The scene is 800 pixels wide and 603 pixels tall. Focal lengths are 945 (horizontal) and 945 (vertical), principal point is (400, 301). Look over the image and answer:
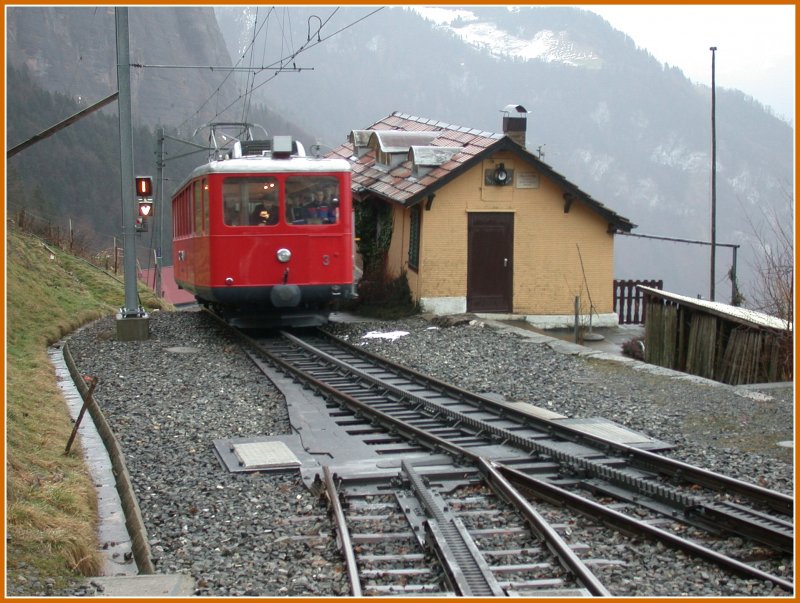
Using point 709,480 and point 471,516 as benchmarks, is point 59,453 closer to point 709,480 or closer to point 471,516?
point 471,516

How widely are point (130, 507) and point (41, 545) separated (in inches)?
45.0

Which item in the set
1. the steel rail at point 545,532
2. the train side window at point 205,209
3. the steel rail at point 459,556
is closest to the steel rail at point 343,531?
the steel rail at point 459,556

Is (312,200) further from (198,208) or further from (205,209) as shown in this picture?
(198,208)

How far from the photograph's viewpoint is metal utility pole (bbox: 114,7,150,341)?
14594 millimetres

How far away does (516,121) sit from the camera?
896 inches

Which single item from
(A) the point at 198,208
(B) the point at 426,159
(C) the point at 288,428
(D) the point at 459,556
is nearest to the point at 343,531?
(D) the point at 459,556

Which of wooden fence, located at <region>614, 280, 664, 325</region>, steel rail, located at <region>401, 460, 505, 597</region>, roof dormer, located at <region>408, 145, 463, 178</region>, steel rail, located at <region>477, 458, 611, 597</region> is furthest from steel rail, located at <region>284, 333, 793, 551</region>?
wooden fence, located at <region>614, 280, 664, 325</region>

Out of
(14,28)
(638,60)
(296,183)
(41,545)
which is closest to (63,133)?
(14,28)

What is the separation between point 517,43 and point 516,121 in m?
122

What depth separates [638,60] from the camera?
145m

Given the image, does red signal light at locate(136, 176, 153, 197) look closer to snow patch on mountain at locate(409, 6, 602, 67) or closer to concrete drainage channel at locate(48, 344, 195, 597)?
concrete drainage channel at locate(48, 344, 195, 597)

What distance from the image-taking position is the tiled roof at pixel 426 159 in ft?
64.7

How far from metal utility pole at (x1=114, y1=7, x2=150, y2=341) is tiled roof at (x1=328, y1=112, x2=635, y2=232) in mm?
6210

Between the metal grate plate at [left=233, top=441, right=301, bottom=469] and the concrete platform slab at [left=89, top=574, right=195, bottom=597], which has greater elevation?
the metal grate plate at [left=233, top=441, right=301, bottom=469]
